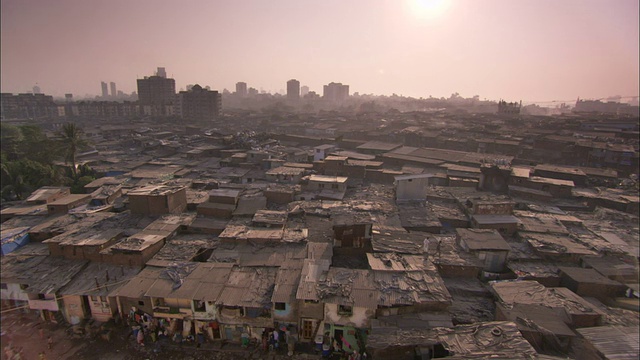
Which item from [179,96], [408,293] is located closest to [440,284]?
[408,293]

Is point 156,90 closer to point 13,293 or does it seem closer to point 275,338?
point 13,293

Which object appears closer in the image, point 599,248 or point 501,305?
point 501,305

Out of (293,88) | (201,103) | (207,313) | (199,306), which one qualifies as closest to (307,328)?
(207,313)

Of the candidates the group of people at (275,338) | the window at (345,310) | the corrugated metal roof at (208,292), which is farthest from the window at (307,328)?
the corrugated metal roof at (208,292)

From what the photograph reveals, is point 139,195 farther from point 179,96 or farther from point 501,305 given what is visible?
point 179,96

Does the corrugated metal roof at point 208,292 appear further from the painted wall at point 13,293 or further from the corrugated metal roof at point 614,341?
the corrugated metal roof at point 614,341

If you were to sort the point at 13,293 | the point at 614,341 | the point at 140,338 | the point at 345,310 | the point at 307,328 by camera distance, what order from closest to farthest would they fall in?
the point at 614,341 → the point at 345,310 → the point at 307,328 → the point at 140,338 → the point at 13,293
